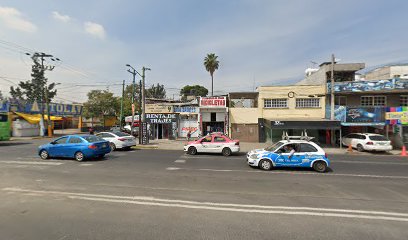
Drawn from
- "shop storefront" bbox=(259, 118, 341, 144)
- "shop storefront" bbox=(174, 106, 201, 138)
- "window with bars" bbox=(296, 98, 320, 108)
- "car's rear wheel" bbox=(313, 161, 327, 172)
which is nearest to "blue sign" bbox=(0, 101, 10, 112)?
"shop storefront" bbox=(174, 106, 201, 138)

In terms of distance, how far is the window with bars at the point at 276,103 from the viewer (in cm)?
2472

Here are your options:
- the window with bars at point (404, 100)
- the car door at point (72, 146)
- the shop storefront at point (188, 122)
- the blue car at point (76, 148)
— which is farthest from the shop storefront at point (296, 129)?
the car door at point (72, 146)

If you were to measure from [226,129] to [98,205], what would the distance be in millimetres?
21730

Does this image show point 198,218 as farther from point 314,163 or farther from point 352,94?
point 352,94

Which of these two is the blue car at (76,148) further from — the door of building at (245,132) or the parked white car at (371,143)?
the parked white car at (371,143)

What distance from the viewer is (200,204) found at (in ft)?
19.1

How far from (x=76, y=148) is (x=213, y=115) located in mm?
17782

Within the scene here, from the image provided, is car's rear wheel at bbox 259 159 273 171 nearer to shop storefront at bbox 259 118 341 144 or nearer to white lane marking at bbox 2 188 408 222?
white lane marking at bbox 2 188 408 222

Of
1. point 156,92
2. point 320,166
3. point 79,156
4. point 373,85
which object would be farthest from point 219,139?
point 156,92

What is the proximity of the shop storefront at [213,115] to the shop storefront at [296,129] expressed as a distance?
4.71 m

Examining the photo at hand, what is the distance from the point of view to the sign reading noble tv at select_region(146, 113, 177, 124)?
91.2ft

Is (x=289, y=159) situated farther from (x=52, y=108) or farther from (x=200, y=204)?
(x=52, y=108)

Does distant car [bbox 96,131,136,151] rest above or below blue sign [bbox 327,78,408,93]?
below

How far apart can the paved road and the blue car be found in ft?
8.15
